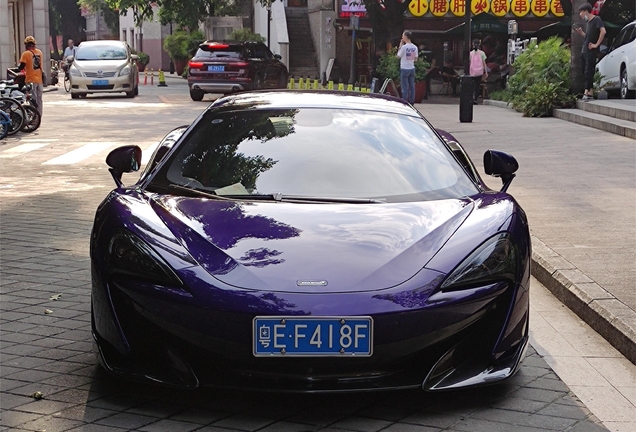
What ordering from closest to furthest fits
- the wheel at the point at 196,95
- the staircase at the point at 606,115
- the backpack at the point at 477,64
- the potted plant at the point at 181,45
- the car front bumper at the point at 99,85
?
the staircase at the point at 606,115 → the wheel at the point at 196,95 → the backpack at the point at 477,64 → the car front bumper at the point at 99,85 → the potted plant at the point at 181,45

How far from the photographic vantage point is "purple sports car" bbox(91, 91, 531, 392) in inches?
155

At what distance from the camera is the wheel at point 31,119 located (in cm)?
1883

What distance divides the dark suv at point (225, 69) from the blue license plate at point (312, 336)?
1015 inches

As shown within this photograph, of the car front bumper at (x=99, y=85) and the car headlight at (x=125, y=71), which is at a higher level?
the car headlight at (x=125, y=71)

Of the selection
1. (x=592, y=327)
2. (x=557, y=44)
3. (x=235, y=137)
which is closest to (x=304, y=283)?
(x=235, y=137)

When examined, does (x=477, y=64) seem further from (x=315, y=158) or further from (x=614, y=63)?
(x=315, y=158)

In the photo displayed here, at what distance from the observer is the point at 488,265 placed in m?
4.21

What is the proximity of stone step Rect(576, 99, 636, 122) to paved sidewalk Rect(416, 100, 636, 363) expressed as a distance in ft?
2.21

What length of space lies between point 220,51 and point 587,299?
992 inches

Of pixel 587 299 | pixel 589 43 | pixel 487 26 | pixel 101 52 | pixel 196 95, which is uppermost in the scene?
pixel 487 26

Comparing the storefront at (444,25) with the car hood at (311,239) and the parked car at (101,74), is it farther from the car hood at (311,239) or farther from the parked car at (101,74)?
the car hood at (311,239)

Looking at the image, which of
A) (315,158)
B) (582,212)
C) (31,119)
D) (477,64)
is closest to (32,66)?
(31,119)

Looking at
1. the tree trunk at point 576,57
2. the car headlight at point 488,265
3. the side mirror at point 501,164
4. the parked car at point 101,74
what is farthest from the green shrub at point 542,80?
the car headlight at point 488,265

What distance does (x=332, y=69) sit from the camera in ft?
135
